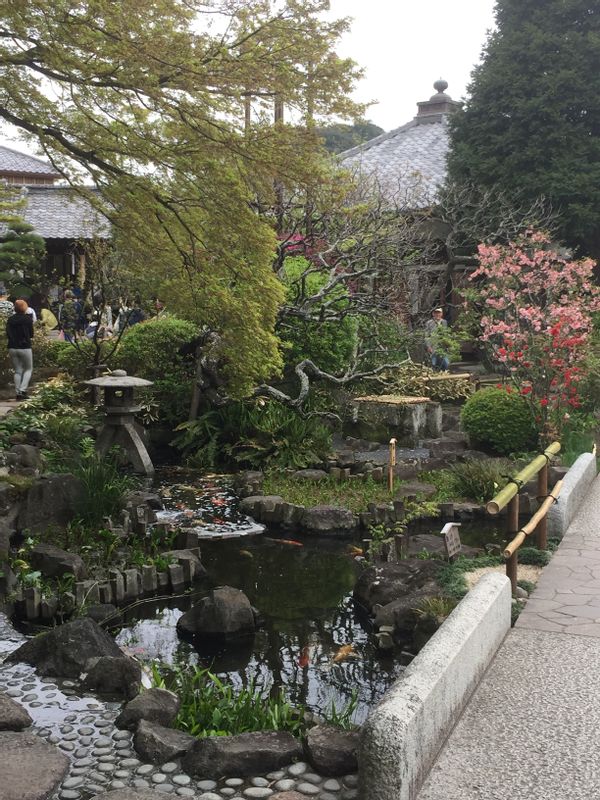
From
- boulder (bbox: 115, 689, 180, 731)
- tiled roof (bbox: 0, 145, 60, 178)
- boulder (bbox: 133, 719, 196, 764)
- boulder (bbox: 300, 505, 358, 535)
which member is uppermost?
tiled roof (bbox: 0, 145, 60, 178)

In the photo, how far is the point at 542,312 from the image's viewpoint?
12.1m

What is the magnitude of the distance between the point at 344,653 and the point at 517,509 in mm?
1744

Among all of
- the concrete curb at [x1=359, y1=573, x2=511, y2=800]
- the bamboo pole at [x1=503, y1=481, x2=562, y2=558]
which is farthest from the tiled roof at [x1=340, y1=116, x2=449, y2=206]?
the concrete curb at [x1=359, y1=573, x2=511, y2=800]

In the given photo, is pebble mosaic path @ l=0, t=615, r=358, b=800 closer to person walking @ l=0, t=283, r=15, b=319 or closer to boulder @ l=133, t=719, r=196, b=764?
boulder @ l=133, t=719, r=196, b=764

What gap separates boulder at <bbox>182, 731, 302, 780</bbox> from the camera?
3.90m

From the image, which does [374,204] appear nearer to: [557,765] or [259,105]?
[259,105]

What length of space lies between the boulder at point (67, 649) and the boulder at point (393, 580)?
2423 millimetres

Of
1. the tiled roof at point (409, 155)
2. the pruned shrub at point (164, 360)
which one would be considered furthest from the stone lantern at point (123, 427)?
the tiled roof at point (409, 155)

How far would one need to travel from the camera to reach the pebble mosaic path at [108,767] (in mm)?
3734

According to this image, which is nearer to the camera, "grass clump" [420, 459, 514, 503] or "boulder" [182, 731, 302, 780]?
"boulder" [182, 731, 302, 780]

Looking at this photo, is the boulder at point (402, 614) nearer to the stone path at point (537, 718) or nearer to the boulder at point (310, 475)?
the stone path at point (537, 718)

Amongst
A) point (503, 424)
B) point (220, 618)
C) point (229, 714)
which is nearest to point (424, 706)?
point (229, 714)

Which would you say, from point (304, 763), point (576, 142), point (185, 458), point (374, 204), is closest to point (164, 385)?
point (185, 458)

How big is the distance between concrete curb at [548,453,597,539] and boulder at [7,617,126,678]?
→ 4.01m
